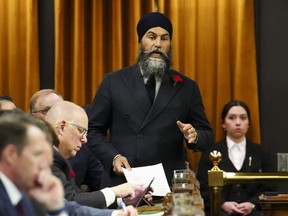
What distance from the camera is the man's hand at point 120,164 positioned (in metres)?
3.70

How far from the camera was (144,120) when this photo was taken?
4094 mm

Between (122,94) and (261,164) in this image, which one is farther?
(261,164)

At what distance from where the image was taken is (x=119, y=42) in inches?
249

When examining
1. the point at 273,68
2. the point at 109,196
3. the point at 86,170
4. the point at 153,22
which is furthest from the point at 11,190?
the point at 273,68

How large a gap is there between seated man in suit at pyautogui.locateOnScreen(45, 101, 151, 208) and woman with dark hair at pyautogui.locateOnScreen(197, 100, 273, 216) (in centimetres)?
247

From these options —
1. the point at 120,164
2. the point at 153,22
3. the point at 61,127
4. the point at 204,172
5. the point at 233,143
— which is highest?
the point at 153,22

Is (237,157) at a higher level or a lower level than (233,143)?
lower

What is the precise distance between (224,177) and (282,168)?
9.10ft

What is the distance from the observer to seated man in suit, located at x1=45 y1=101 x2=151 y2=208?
129 inches

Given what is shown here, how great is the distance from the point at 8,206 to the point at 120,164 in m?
1.73

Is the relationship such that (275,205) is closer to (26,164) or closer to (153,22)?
(153,22)

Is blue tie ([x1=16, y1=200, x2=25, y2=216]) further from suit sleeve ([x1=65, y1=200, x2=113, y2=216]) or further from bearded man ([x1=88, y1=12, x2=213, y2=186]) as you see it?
bearded man ([x1=88, y1=12, x2=213, y2=186])

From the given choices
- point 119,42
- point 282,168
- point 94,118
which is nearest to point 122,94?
point 94,118

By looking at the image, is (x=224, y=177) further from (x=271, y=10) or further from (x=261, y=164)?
(x=271, y=10)
